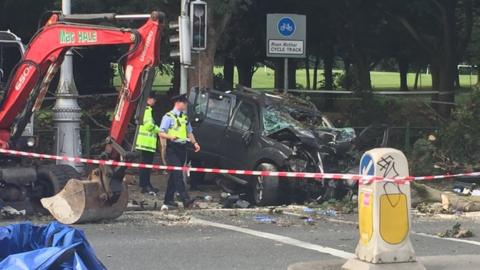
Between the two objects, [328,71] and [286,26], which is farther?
[328,71]

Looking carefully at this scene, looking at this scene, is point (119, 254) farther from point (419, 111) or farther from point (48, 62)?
point (419, 111)

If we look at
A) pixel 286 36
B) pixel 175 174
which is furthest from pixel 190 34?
pixel 286 36

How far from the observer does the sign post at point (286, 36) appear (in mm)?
15766

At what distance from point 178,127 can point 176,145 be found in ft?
1.03

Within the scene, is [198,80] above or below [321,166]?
above

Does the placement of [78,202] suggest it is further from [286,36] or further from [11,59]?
[286,36]

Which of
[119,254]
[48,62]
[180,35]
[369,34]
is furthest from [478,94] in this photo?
[369,34]

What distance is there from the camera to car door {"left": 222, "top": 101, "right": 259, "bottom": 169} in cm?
1335

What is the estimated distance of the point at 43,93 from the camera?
11.0m

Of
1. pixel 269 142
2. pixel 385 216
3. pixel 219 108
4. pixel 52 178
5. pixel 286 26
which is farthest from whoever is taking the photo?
pixel 286 26

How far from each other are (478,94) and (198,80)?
6220mm

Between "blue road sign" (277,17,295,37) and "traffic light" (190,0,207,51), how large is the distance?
2575 mm

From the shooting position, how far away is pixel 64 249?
15.1ft

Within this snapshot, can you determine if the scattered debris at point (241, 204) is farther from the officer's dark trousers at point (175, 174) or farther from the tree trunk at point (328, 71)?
the tree trunk at point (328, 71)
